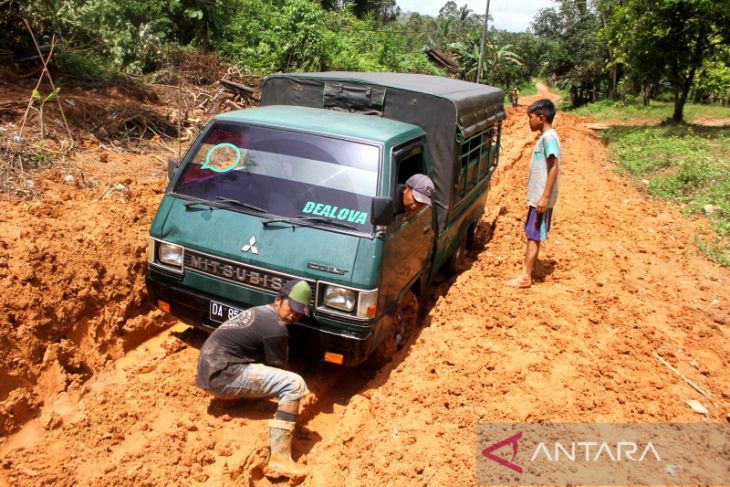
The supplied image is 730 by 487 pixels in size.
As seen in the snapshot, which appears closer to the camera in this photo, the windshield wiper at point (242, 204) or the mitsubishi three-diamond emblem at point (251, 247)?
the mitsubishi three-diamond emblem at point (251, 247)

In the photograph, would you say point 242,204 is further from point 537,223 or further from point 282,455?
point 537,223

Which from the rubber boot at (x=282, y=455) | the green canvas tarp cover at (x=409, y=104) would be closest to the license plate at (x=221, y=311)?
the rubber boot at (x=282, y=455)

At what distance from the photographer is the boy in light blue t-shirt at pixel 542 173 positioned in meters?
5.68

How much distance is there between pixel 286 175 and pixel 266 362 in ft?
4.81

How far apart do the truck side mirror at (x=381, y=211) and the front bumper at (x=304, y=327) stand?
0.74 metres

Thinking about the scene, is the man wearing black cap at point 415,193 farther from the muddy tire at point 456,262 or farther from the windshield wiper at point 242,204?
the muddy tire at point 456,262

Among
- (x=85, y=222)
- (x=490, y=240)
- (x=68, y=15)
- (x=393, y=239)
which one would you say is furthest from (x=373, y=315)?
(x=68, y=15)

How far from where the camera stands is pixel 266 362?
12.8 ft

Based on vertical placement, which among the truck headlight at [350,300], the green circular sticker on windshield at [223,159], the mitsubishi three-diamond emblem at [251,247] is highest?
the green circular sticker on windshield at [223,159]

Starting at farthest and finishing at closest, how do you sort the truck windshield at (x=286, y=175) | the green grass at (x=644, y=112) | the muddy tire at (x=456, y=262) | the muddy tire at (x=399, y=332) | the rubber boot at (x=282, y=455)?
the green grass at (x=644, y=112)
the muddy tire at (x=456, y=262)
the muddy tire at (x=399, y=332)
the truck windshield at (x=286, y=175)
the rubber boot at (x=282, y=455)

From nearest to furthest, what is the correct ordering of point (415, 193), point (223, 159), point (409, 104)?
point (415, 193) → point (223, 159) → point (409, 104)

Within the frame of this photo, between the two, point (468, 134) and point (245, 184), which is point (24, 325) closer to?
point (245, 184)

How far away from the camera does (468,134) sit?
18.3 feet

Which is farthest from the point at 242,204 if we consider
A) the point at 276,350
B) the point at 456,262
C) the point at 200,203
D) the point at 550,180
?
the point at 456,262
